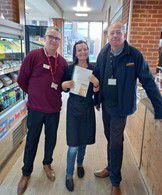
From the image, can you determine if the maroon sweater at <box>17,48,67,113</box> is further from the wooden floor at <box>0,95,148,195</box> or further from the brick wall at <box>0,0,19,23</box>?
the brick wall at <box>0,0,19,23</box>

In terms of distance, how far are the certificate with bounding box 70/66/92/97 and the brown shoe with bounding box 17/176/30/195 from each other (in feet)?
3.52

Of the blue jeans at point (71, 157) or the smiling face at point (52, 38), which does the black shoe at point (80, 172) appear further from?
the smiling face at point (52, 38)

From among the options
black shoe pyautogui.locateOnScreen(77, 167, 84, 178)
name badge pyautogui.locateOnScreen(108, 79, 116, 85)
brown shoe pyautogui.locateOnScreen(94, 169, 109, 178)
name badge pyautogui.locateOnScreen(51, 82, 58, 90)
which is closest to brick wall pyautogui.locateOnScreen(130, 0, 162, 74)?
name badge pyautogui.locateOnScreen(108, 79, 116, 85)

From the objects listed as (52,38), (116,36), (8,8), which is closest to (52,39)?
(52,38)

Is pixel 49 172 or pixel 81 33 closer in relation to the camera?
pixel 49 172

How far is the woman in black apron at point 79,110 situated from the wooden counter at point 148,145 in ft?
1.98

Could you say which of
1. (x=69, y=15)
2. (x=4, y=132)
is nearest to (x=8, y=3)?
(x=4, y=132)

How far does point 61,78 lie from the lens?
2076mm

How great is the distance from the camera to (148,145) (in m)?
2.17

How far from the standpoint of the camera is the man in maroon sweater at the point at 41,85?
1973 mm

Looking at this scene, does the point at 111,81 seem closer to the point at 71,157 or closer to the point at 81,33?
the point at 71,157

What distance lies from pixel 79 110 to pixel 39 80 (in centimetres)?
49

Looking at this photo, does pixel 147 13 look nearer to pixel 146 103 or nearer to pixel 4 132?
pixel 146 103

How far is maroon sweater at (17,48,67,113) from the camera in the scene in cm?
197
